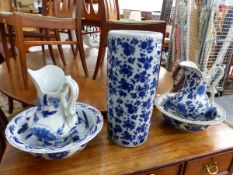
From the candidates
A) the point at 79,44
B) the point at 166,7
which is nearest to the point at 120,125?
the point at 79,44

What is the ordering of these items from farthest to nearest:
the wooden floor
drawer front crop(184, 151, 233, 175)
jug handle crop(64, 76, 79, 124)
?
the wooden floor
drawer front crop(184, 151, 233, 175)
jug handle crop(64, 76, 79, 124)

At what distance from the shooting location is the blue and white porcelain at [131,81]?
1.53 feet

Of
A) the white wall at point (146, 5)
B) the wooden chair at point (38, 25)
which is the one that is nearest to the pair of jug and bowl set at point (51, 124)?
the wooden chair at point (38, 25)

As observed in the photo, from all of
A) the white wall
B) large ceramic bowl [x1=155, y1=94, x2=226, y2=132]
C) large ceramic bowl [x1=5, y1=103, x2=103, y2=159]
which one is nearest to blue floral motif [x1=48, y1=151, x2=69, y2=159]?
large ceramic bowl [x1=5, y1=103, x2=103, y2=159]

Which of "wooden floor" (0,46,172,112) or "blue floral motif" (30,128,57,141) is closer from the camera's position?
"blue floral motif" (30,128,57,141)

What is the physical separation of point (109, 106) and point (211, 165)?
37cm

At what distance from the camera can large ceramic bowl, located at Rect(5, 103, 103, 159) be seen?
0.47 meters

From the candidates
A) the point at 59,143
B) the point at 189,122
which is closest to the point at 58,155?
the point at 59,143

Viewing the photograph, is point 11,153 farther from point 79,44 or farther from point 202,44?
point 202,44

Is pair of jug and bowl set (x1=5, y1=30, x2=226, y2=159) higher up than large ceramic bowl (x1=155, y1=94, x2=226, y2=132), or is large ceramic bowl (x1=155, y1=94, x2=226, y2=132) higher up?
pair of jug and bowl set (x1=5, y1=30, x2=226, y2=159)

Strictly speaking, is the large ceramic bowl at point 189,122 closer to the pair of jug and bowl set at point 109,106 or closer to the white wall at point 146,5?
the pair of jug and bowl set at point 109,106

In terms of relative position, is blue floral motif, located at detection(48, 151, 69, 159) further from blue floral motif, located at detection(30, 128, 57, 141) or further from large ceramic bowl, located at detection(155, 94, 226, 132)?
large ceramic bowl, located at detection(155, 94, 226, 132)

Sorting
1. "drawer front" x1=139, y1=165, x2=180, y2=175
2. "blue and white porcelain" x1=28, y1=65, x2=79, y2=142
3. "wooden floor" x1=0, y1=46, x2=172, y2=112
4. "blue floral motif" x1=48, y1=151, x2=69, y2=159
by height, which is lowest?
"drawer front" x1=139, y1=165, x2=180, y2=175

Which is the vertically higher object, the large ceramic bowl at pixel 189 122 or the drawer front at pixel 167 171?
the large ceramic bowl at pixel 189 122
